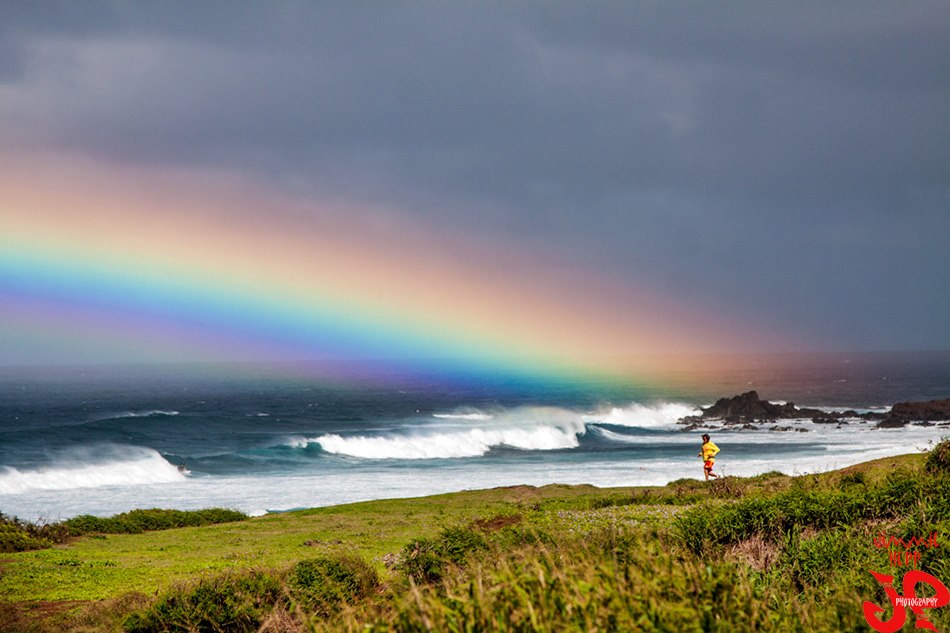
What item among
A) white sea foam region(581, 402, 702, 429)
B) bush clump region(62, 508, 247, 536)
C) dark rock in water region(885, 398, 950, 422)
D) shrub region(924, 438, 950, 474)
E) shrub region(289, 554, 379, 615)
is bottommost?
white sea foam region(581, 402, 702, 429)

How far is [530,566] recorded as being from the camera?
704 cm

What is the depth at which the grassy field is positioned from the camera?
5.79 m

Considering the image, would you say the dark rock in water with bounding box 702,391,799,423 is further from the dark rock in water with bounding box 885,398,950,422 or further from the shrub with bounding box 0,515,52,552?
the shrub with bounding box 0,515,52,552

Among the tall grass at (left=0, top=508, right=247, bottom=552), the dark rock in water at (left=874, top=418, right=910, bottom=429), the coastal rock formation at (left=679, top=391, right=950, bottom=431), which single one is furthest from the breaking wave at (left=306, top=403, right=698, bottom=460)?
the tall grass at (left=0, top=508, right=247, bottom=552)

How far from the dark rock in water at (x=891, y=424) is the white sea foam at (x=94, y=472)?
62.2 meters

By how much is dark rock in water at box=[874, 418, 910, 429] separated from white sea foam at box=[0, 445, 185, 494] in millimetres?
62230

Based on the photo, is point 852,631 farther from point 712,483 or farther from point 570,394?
point 570,394

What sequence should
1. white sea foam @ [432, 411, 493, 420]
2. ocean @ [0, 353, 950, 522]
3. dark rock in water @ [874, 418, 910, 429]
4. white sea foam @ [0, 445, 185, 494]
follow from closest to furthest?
ocean @ [0, 353, 950, 522] < white sea foam @ [0, 445, 185, 494] < dark rock in water @ [874, 418, 910, 429] < white sea foam @ [432, 411, 493, 420]

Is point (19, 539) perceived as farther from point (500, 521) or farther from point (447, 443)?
point (447, 443)

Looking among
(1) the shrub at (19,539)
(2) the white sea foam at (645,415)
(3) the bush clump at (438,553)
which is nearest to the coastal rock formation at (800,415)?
(2) the white sea foam at (645,415)

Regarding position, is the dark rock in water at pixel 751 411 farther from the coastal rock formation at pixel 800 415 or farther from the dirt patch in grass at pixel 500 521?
the dirt patch in grass at pixel 500 521

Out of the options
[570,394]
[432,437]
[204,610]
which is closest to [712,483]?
[204,610]

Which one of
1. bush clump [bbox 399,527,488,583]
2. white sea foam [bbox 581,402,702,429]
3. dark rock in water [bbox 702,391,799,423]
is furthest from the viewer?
white sea foam [bbox 581,402,702,429]

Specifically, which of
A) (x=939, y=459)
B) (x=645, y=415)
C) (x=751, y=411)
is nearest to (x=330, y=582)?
(x=939, y=459)
